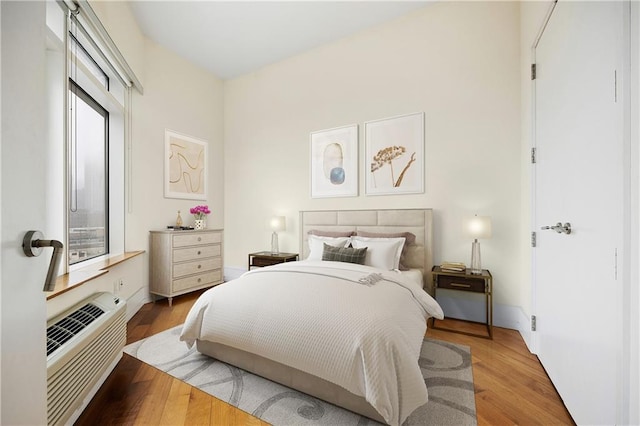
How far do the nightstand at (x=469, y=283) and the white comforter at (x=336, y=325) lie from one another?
2.05ft

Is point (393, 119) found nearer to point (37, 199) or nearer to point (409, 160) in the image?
point (409, 160)

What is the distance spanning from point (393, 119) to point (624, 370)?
2835mm

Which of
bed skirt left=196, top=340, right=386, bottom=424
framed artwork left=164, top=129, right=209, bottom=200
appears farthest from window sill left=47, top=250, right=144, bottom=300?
framed artwork left=164, top=129, right=209, bottom=200

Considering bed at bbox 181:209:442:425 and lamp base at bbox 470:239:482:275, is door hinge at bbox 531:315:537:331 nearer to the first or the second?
lamp base at bbox 470:239:482:275

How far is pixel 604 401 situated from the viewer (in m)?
1.19

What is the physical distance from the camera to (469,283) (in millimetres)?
2527

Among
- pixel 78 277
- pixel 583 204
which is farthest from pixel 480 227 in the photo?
pixel 78 277

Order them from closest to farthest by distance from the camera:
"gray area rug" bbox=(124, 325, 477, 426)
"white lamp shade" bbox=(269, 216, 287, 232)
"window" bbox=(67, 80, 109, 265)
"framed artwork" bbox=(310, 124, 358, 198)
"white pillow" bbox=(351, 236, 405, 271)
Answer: "gray area rug" bbox=(124, 325, 477, 426)
"window" bbox=(67, 80, 109, 265)
"white pillow" bbox=(351, 236, 405, 271)
"framed artwork" bbox=(310, 124, 358, 198)
"white lamp shade" bbox=(269, 216, 287, 232)

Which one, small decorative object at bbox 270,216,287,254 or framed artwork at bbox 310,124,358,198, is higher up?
framed artwork at bbox 310,124,358,198

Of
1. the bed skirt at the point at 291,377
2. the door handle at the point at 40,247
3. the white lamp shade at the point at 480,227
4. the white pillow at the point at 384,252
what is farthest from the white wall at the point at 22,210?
the white lamp shade at the point at 480,227

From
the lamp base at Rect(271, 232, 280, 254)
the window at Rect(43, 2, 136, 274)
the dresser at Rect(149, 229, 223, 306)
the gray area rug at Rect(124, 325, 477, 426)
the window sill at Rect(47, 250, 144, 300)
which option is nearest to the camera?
the gray area rug at Rect(124, 325, 477, 426)

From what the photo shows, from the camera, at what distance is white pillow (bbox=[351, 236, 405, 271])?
269 centimetres

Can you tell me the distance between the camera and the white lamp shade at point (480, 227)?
102 inches

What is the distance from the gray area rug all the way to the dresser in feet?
3.74
